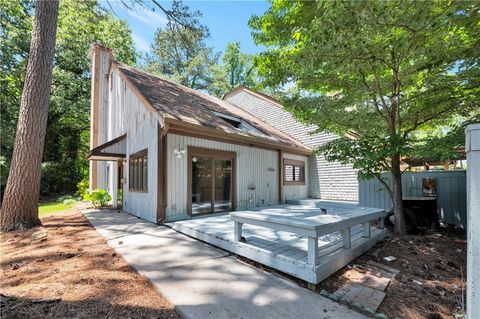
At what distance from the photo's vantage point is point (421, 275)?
378 centimetres

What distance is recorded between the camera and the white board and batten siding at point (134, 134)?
283 inches

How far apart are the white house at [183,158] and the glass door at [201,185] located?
3 cm

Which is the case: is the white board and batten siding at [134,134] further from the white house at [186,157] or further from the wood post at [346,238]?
the wood post at [346,238]

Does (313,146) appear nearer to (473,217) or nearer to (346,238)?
(346,238)

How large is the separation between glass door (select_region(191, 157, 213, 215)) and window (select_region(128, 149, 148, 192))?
4.95ft

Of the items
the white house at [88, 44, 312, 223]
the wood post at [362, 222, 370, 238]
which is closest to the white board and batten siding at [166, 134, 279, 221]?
the white house at [88, 44, 312, 223]

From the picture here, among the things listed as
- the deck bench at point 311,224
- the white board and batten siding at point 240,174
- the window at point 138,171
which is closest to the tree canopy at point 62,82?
the window at point 138,171

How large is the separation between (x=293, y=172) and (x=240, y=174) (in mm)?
4051

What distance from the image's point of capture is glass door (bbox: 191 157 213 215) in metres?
7.66

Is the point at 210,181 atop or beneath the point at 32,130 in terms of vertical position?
beneath

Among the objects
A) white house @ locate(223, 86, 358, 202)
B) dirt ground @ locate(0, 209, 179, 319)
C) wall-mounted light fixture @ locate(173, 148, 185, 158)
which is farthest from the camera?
white house @ locate(223, 86, 358, 202)

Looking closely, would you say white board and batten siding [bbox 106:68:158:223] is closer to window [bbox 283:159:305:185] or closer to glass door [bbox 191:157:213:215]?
glass door [bbox 191:157:213:215]

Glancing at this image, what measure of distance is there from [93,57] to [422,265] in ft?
54.5

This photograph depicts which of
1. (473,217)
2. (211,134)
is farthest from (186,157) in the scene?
(473,217)
